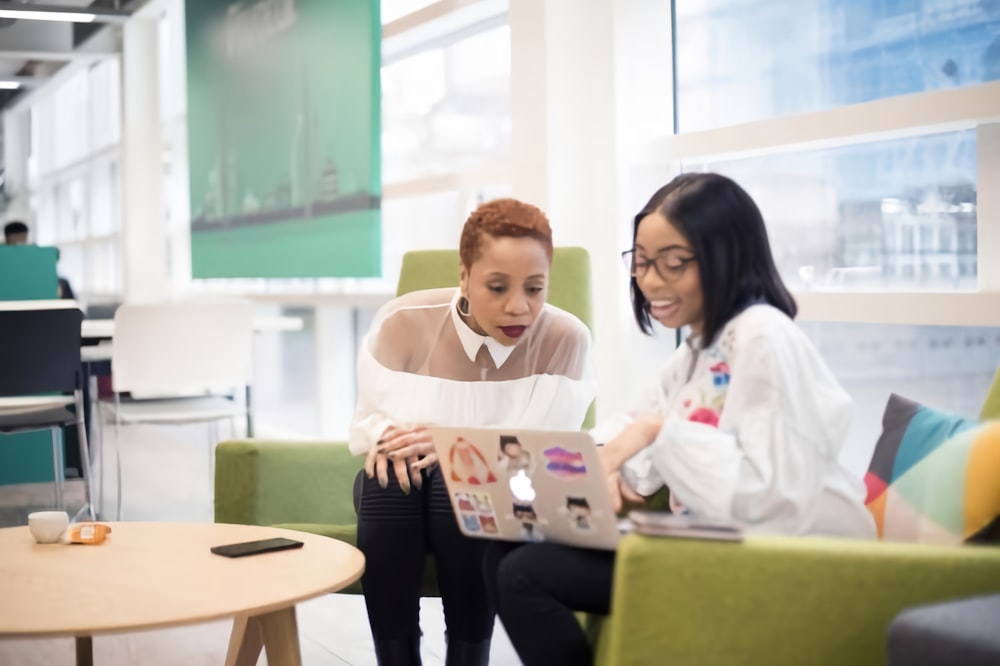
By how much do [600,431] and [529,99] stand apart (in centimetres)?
149

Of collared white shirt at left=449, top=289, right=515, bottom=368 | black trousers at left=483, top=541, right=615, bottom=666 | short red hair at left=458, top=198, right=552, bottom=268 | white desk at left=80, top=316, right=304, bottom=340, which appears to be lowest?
black trousers at left=483, top=541, right=615, bottom=666

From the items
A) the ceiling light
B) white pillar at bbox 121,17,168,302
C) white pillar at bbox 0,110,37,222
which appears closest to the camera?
the ceiling light

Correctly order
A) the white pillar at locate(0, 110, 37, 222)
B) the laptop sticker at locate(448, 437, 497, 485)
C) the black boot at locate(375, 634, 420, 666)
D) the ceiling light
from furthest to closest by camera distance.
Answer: the white pillar at locate(0, 110, 37, 222)
the ceiling light
the black boot at locate(375, 634, 420, 666)
the laptop sticker at locate(448, 437, 497, 485)

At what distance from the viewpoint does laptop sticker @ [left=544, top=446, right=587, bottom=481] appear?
1.57 m

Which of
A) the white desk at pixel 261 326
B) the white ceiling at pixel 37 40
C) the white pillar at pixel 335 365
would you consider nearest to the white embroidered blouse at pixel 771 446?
the white desk at pixel 261 326

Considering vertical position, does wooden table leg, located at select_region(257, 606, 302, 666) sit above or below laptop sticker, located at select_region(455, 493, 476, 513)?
below

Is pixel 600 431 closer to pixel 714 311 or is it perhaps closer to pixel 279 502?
pixel 714 311

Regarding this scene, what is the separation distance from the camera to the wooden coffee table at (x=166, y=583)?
62.9 inches

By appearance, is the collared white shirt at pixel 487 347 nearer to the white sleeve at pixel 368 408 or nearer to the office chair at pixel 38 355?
the white sleeve at pixel 368 408

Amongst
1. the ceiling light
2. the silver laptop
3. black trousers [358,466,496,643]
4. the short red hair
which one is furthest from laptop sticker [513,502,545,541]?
the ceiling light

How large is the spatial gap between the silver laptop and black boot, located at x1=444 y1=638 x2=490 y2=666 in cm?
47

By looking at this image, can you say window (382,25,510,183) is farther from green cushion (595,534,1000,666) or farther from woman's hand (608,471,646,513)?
green cushion (595,534,1000,666)

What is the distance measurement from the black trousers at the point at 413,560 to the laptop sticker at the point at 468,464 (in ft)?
1.31

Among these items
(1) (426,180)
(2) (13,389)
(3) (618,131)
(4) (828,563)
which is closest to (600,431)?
(4) (828,563)
